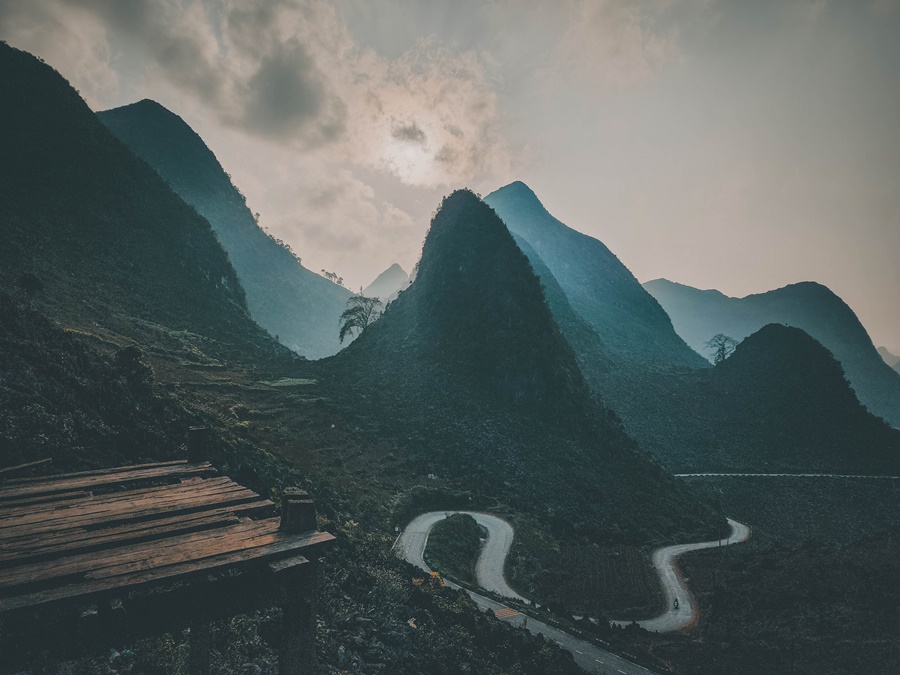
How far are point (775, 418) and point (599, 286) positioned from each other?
220 ft

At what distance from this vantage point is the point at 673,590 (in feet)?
102

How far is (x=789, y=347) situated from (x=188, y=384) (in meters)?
115

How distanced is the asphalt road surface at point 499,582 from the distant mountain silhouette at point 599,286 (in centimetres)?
7381

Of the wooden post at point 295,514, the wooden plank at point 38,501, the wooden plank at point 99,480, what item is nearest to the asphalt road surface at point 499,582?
the wooden plank at point 99,480

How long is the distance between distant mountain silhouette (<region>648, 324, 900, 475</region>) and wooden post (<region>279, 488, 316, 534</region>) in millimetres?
75766

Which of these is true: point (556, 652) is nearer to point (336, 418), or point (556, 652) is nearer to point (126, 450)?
point (126, 450)

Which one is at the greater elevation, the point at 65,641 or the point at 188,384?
the point at 65,641

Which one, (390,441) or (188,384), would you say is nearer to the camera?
(188,384)

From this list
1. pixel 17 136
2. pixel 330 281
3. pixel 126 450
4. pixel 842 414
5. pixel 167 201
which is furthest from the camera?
pixel 330 281

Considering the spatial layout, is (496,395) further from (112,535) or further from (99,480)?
(112,535)

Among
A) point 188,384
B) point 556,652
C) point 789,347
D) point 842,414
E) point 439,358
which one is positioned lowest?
point 556,652

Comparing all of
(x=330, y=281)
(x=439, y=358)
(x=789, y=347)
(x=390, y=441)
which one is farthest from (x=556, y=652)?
(x=330, y=281)

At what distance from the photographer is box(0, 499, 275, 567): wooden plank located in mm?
4449

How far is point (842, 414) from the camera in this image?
80.0m
